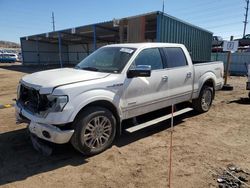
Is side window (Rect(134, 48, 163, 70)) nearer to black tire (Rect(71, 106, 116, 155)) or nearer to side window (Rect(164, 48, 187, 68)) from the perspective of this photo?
side window (Rect(164, 48, 187, 68))

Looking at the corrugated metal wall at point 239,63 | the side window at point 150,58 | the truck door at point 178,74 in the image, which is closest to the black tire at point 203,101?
the truck door at point 178,74

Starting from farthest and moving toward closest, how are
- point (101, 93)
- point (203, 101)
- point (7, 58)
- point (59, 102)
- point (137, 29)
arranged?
point (7, 58) < point (137, 29) < point (203, 101) < point (101, 93) < point (59, 102)

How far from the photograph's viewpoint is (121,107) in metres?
4.36

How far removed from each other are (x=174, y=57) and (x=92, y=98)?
2597mm

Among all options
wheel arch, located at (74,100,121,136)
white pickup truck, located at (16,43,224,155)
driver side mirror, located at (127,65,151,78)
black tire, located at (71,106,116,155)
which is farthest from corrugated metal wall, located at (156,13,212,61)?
black tire, located at (71,106,116,155)

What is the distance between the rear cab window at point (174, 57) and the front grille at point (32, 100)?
2.79m

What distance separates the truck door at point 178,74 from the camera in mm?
5287

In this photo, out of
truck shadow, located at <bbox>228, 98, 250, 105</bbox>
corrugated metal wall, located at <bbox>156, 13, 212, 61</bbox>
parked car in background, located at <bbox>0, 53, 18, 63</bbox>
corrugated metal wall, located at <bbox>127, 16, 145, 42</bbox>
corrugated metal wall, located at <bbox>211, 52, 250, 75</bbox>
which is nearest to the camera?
truck shadow, located at <bbox>228, 98, 250, 105</bbox>

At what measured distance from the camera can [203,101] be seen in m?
6.65

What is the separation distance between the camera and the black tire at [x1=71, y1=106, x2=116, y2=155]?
3781mm

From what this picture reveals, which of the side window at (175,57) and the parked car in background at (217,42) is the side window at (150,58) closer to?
the side window at (175,57)

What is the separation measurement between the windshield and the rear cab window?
1005 millimetres

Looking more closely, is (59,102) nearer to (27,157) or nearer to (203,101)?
(27,157)

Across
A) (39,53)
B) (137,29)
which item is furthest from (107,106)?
(39,53)
